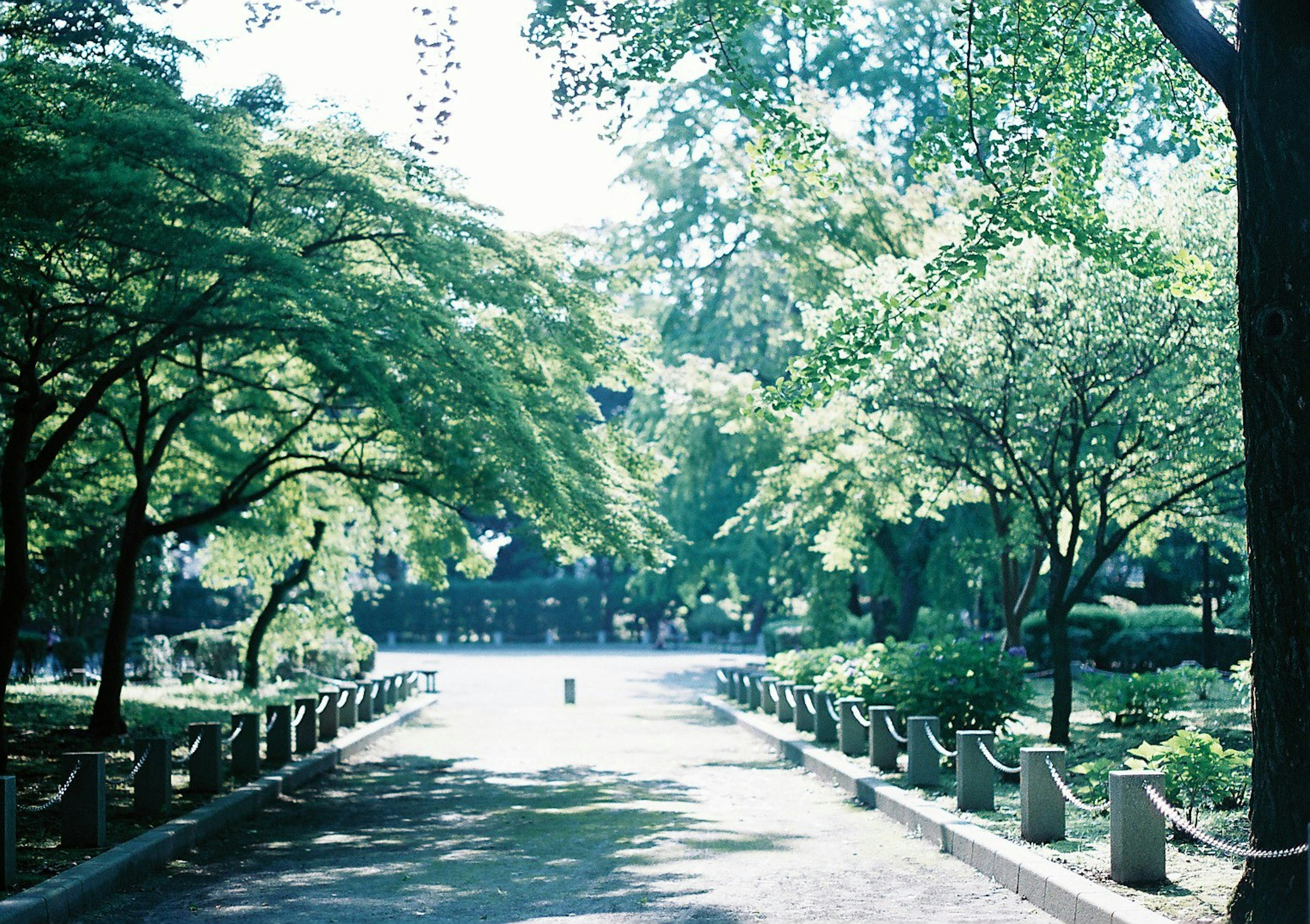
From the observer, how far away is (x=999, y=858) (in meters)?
9.04

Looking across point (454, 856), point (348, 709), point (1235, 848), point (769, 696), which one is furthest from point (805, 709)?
point (1235, 848)

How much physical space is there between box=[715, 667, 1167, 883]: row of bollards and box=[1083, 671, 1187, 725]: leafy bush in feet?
9.13

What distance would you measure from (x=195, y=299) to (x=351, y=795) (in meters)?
5.48

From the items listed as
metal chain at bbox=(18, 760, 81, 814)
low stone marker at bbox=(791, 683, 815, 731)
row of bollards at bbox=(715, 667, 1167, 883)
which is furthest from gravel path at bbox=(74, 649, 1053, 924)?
metal chain at bbox=(18, 760, 81, 814)

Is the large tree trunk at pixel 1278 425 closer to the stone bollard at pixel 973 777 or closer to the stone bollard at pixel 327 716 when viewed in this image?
the stone bollard at pixel 973 777

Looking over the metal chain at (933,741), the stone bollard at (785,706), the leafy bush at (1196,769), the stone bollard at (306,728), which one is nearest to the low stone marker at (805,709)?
the stone bollard at (785,706)

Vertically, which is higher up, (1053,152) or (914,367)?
(1053,152)

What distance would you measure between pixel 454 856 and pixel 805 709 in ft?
30.2

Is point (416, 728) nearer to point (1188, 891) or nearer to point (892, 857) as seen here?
point (892, 857)

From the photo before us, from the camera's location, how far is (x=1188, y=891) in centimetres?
782

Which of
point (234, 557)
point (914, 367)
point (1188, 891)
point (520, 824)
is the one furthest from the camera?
point (234, 557)

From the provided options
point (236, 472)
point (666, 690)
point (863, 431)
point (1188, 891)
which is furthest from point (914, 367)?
point (666, 690)

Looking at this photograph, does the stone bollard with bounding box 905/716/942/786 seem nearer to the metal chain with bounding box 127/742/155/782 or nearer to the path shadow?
the path shadow

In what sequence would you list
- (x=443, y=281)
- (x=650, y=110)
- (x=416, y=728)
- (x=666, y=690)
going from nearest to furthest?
(x=443, y=281), (x=416, y=728), (x=666, y=690), (x=650, y=110)
